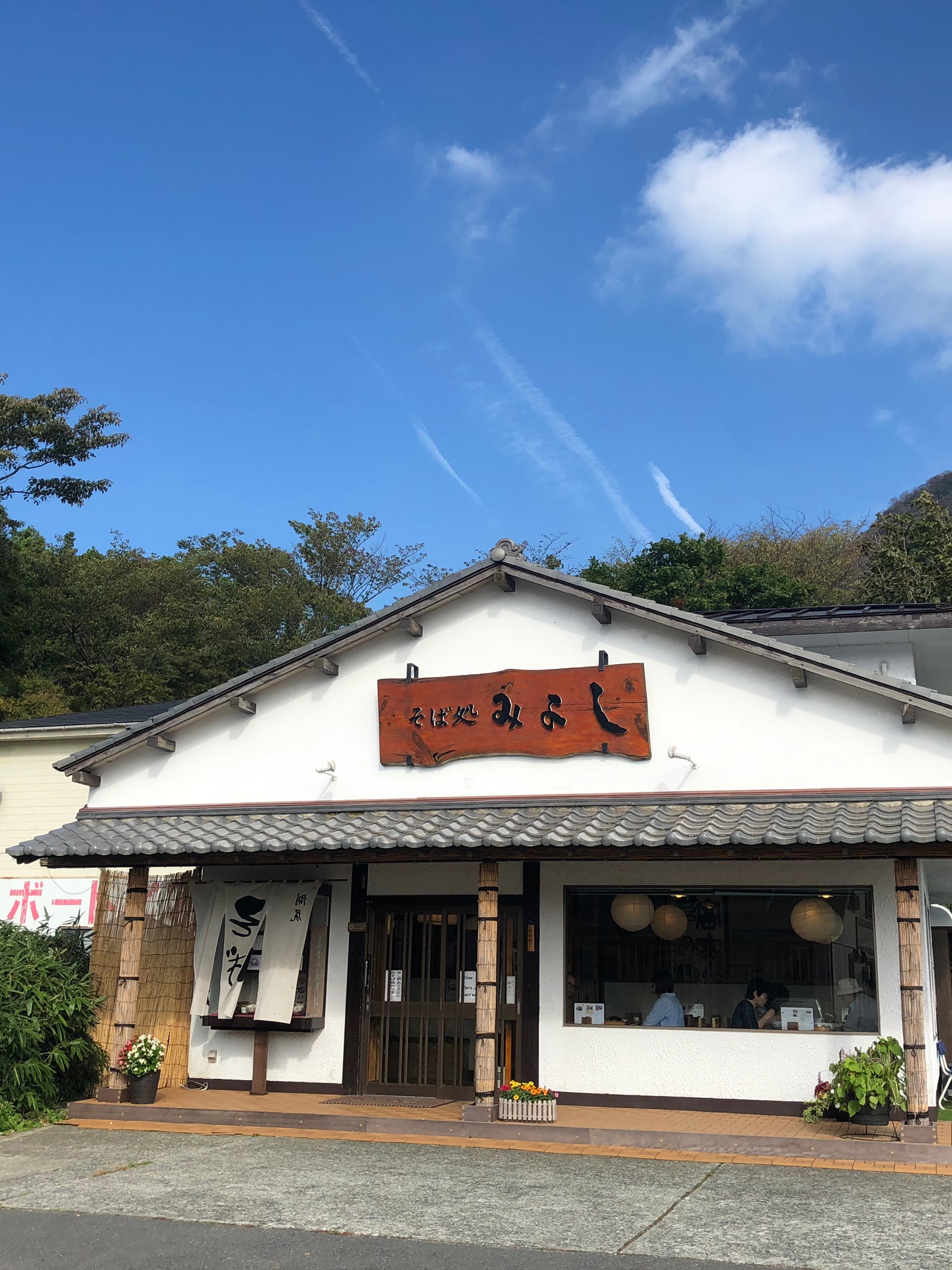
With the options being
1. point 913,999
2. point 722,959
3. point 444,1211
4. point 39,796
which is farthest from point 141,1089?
point 39,796

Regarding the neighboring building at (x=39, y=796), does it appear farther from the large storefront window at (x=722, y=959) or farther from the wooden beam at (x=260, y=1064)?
the large storefront window at (x=722, y=959)

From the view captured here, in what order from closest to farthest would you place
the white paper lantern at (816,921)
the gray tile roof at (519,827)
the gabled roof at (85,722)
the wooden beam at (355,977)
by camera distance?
the gray tile roof at (519,827) < the white paper lantern at (816,921) < the wooden beam at (355,977) < the gabled roof at (85,722)

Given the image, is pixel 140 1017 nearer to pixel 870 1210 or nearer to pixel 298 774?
pixel 298 774

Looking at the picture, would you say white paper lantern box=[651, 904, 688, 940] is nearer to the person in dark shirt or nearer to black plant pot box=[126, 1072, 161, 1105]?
the person in dark shirt

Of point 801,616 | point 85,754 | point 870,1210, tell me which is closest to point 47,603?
point 85,754

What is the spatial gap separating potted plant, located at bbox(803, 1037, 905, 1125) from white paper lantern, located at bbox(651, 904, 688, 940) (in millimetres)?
2398

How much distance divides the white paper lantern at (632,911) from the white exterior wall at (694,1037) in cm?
14

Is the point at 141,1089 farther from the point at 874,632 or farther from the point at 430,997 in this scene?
the point at 874,632

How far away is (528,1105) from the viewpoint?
1105 centimetres

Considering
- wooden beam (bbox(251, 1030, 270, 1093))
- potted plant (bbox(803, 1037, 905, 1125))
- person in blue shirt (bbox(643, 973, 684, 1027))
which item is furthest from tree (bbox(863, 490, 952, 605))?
wooden beam (bbox(251, 1030, 270, 1093))

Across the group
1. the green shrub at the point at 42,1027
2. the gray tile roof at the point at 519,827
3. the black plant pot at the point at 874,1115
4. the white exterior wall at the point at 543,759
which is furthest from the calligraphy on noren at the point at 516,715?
the green shrub at the point at 42,1027

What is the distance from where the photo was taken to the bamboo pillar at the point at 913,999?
10.2 m

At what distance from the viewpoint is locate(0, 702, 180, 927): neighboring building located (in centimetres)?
2038

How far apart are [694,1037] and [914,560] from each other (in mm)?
21699
